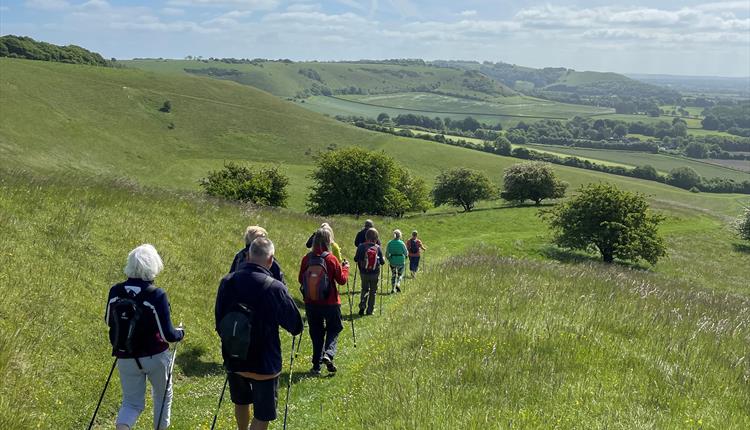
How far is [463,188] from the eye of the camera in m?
65.5

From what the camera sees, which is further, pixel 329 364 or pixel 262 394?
pixel 329 364

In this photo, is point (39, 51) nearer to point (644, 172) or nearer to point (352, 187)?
point (352, 187)

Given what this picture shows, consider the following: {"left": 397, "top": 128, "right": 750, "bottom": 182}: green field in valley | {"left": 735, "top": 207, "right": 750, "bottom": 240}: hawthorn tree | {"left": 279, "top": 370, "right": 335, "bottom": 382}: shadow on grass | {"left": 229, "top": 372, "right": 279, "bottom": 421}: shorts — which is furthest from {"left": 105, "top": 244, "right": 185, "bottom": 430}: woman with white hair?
{"left": 397, "top": 128, "right": 750, "bottom": 182}: green field in valley

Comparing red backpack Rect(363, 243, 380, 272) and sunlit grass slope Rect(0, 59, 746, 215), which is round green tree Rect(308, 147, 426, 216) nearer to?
sunlit grass slope Rect(0, 59, 746, 215)

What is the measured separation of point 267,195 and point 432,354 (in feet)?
117

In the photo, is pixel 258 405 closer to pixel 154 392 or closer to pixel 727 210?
pixel 154 392

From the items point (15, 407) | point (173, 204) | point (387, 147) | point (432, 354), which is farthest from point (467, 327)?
point (387, 147)

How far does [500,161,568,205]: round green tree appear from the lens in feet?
194

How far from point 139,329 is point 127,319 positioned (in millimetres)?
217

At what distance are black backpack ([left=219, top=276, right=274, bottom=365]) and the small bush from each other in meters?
34.1

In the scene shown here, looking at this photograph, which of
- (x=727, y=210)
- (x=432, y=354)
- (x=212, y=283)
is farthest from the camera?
(x=727, y=210)

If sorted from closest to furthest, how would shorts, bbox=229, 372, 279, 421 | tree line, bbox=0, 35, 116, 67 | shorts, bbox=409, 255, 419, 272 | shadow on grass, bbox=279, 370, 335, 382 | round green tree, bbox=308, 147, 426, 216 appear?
shorts, bbox=229, 372, 279, 421 < shadow on grass, bbox=279, 370, 335, 382 < shorts, bbox=409, 255, 419, 272 < round green tree, bbox=308, 147, 426, 216 < tree line, bbox=0, 35, 116, 67

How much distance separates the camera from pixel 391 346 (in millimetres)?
9672

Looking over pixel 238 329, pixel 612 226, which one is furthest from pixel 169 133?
pixel 238 329
